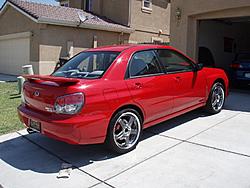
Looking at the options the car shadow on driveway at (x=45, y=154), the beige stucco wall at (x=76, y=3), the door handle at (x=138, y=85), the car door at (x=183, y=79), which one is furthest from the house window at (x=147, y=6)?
the door handle at (x=138, y=85)

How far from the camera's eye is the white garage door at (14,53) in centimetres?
1648

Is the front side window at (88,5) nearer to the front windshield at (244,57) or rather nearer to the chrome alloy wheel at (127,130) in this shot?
the front windshield at (244,57)

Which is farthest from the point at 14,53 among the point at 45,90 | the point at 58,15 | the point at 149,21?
the point at 45,90

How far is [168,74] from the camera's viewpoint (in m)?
5.31

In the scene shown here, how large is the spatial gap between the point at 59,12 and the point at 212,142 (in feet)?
46.3

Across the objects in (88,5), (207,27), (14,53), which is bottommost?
(14,53)

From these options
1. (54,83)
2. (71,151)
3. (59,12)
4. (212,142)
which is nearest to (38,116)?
(54,83)

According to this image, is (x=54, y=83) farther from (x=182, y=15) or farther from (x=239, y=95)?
(x=182, y=15)

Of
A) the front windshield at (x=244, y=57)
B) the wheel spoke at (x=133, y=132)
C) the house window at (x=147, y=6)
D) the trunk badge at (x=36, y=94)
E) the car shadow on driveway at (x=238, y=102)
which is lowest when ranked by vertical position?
the wheel spoke at (x=133, y=132)

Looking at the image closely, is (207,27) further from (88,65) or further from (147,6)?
(88,65)

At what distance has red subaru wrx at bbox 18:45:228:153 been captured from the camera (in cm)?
395

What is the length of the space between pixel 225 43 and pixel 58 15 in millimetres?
9403

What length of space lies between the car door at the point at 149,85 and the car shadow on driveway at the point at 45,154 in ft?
2.04

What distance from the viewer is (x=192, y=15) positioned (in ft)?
35.1
